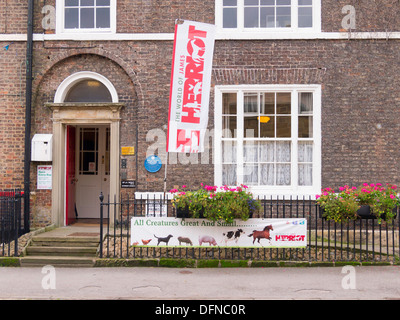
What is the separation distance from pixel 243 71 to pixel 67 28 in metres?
4.38

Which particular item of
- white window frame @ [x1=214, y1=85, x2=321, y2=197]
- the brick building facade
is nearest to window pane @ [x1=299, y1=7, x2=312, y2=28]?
the brick building facade

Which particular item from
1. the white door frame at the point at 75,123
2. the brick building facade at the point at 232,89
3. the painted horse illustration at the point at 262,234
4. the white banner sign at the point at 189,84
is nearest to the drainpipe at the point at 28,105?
the brick building facade at the point at 232,89

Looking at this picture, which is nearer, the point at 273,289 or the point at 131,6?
the point at 273,289

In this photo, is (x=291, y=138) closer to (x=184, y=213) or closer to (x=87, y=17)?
(x=184, y=213)

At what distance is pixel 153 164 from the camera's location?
9945 millimetres

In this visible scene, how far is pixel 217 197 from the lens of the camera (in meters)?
7.96

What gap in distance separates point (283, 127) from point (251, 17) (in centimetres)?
273

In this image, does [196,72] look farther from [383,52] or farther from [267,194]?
[383,52]

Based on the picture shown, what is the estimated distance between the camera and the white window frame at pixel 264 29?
32.6 feet

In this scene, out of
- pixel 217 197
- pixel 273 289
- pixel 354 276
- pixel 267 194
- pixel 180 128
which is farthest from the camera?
pixel 267 194

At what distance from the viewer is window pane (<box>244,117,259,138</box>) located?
33.0 ft

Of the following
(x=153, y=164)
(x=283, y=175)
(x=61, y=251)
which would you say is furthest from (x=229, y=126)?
(x=61, y=251)

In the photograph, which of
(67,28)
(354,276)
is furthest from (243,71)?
(354,276)

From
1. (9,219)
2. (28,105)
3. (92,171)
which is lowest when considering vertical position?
(9,219)
